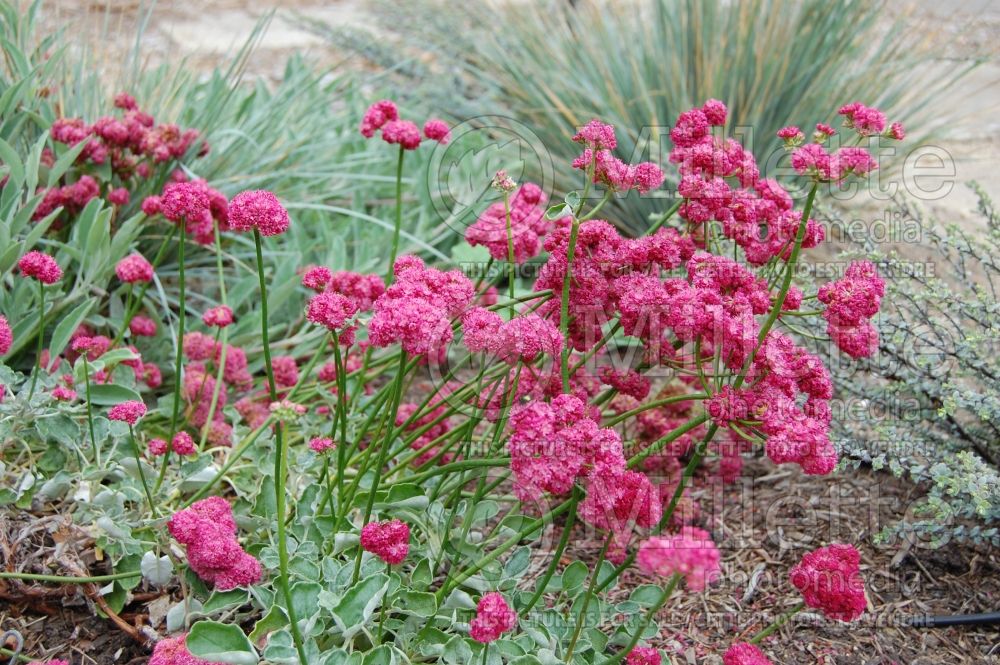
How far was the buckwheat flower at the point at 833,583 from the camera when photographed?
1.36 metres

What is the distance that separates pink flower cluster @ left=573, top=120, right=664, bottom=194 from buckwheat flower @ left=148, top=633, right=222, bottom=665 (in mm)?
945

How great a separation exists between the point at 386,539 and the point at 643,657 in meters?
0.49

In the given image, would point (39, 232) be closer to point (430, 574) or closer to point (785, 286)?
point (430, 574)

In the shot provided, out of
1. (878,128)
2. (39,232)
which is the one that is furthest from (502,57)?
(878,128)

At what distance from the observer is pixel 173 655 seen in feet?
4.64

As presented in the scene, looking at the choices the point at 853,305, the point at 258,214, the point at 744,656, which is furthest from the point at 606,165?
the point at 744,656

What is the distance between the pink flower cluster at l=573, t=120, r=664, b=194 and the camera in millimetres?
1409

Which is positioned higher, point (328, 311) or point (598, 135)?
point (598, 135)

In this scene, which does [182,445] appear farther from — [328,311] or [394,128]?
[394,128]

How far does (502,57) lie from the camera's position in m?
4.14

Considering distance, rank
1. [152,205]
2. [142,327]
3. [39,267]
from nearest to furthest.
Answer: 1. [39,267]
2. [152,205]
3. [142,327]

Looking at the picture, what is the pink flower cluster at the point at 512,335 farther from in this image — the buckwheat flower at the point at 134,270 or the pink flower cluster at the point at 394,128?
the buckwheat flower at the point at 134,270

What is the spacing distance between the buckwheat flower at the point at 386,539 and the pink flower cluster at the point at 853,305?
73cm

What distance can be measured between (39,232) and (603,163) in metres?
1.31
